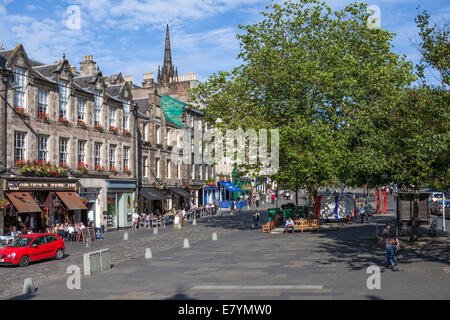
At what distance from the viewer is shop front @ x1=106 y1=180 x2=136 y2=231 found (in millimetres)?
39562

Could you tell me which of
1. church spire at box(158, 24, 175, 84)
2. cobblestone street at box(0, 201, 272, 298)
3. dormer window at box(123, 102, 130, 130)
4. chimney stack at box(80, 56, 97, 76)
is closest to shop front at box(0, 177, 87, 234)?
cobblestone street at box(0, 201, 272, 298)

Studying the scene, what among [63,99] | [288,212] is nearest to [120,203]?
[63,99]

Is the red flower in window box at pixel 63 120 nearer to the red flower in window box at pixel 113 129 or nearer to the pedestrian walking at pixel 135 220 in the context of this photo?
the red flower in window box at pixel 113 129

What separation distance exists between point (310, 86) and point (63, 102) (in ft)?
59.1

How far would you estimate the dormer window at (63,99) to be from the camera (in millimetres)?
34250

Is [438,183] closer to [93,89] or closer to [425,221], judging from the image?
[425,221]

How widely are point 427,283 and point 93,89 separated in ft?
101

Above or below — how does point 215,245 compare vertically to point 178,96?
below

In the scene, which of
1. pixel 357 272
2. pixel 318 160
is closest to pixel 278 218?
pixel 318 160

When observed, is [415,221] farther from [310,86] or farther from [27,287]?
[27,287]

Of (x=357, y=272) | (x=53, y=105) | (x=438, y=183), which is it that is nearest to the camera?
(x=357, y=272)

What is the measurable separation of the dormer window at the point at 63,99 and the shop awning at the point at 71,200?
18.2 feet

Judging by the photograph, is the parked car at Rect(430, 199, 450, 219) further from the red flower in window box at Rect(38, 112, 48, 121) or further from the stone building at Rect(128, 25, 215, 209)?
the red flower in window box at Rect(38, 112, 48, 121)

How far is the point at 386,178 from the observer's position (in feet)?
78.1
